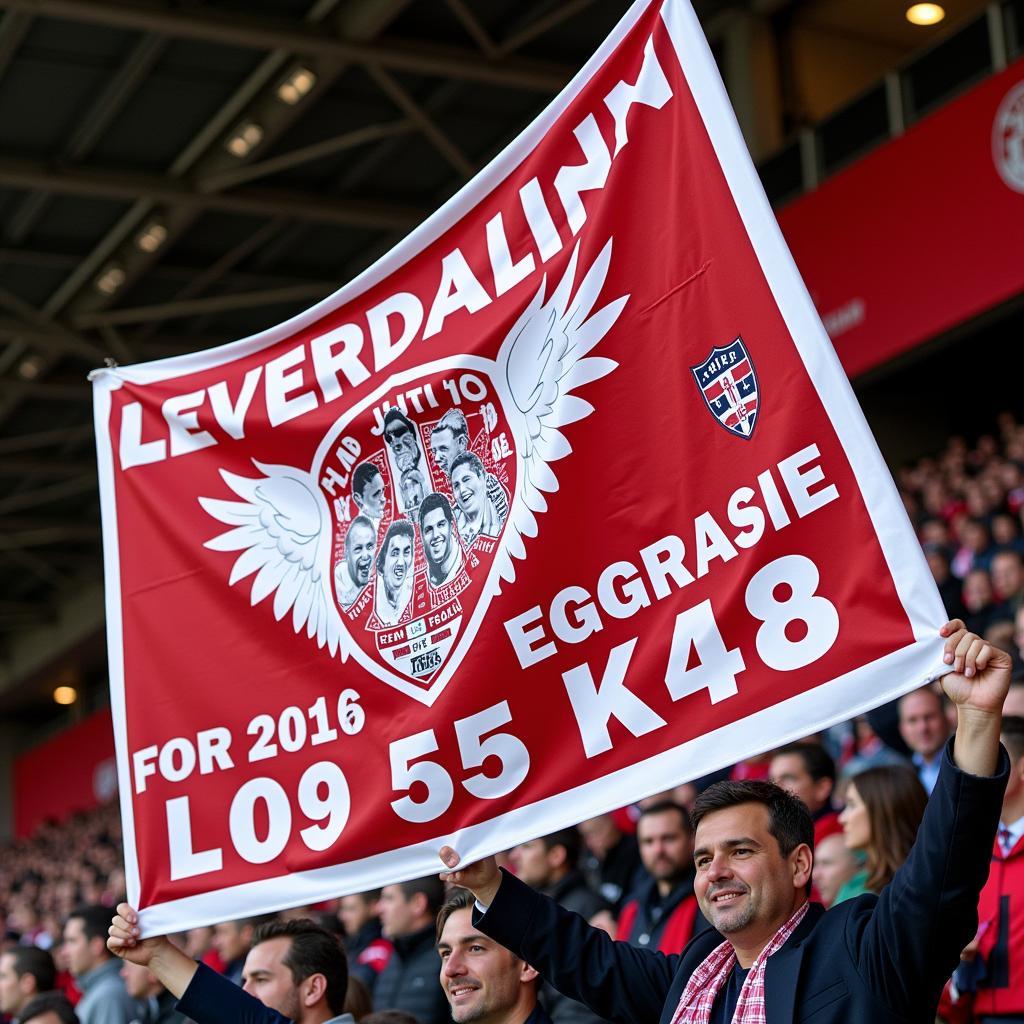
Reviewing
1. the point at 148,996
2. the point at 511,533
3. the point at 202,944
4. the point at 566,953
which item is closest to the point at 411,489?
the point at 511,533

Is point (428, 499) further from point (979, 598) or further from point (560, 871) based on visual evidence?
point (979, 598)

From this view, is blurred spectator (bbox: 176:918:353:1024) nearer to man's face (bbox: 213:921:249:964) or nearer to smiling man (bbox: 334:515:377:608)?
smiling man (bbox: 334:515:377:608)

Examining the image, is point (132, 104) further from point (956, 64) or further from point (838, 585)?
point (838, 585)

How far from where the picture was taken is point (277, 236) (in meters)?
15.6

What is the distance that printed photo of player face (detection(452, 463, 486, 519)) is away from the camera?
3.14 m

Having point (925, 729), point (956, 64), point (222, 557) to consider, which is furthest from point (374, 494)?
point (956, 64)

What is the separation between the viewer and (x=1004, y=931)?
3355 mm

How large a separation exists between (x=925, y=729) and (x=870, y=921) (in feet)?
8.85

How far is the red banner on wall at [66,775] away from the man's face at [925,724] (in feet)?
62.7

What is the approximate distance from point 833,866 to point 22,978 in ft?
10.1

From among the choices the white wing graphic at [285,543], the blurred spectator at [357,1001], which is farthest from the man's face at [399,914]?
the white wing graphic at [285,543]

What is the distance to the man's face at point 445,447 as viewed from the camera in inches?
127

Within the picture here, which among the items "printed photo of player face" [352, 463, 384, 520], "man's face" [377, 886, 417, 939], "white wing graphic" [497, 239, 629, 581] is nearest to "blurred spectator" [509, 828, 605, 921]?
"man's face" [377, 886, 417, 939]

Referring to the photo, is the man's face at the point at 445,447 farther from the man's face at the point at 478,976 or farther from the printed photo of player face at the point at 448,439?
the man's face at the point at 478,976
